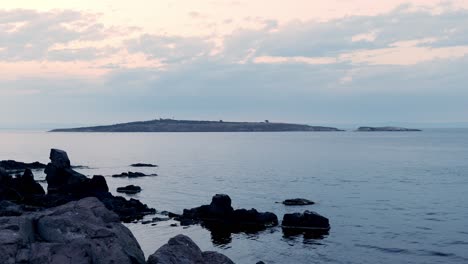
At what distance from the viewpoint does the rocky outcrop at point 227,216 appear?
4861cm

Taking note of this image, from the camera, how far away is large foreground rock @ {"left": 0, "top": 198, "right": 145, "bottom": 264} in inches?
747

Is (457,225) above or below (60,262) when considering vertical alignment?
below

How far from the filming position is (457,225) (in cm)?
4744

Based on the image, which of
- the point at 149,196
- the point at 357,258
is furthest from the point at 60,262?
the point at 149,196

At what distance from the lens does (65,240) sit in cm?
2009

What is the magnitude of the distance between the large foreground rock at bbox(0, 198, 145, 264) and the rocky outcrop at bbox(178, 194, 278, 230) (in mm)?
26633

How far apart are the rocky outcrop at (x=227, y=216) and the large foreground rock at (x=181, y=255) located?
82.5 ft

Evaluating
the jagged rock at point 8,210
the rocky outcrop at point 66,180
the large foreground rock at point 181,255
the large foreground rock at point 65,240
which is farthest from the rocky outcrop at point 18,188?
the large foreground rock at point 181,255

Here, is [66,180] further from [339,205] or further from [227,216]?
[339,205]

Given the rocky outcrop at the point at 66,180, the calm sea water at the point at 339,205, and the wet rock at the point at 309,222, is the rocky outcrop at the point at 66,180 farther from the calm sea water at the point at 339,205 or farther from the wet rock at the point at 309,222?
the wet rock at the point at 309,222

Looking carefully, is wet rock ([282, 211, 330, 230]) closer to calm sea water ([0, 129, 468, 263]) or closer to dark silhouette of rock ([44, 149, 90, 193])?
calm sea water ([0, 129, 468, 263])

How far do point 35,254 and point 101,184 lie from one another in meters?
45.0

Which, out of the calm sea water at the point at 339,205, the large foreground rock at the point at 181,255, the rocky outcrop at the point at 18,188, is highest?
the large foreground rock at the point at 181,255

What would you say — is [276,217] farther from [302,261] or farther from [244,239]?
[302,261]
